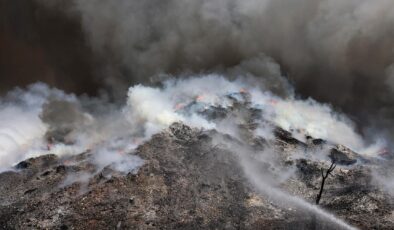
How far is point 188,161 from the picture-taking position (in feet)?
118

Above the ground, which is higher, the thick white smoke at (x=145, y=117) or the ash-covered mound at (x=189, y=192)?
the thick white smoke at (x=145, y=117)

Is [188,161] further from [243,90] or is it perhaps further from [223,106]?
[243,90]

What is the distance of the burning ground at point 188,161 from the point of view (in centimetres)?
2983

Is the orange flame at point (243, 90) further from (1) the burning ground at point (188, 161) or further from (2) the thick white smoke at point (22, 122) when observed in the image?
(2) the thick white smoke at point (22, 122)

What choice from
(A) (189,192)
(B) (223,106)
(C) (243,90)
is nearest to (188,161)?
(A) (189,192)

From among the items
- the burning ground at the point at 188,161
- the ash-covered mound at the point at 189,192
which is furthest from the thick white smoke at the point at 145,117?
the ash-covered mound at the point at 189,192

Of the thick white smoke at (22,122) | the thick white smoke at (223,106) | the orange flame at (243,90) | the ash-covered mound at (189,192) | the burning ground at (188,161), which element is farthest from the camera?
the orange flame at (243,90)

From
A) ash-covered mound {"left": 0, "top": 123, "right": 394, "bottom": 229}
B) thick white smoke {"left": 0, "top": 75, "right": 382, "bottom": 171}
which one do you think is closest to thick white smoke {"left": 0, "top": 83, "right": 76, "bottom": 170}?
thick white smoke {"left": 0, "top": 75, "right": 382, "bottom": 171}

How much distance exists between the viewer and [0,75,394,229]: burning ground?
29.8 metres

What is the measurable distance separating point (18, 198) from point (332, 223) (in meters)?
17.0

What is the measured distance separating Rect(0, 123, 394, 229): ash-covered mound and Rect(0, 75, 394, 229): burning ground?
2.7 inches

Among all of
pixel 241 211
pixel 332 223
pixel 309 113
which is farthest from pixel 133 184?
pixel 309 113

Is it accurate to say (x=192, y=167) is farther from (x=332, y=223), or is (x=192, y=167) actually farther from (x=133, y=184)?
(x=332, y=223)

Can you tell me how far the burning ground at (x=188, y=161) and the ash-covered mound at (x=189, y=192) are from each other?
0.23 feet
